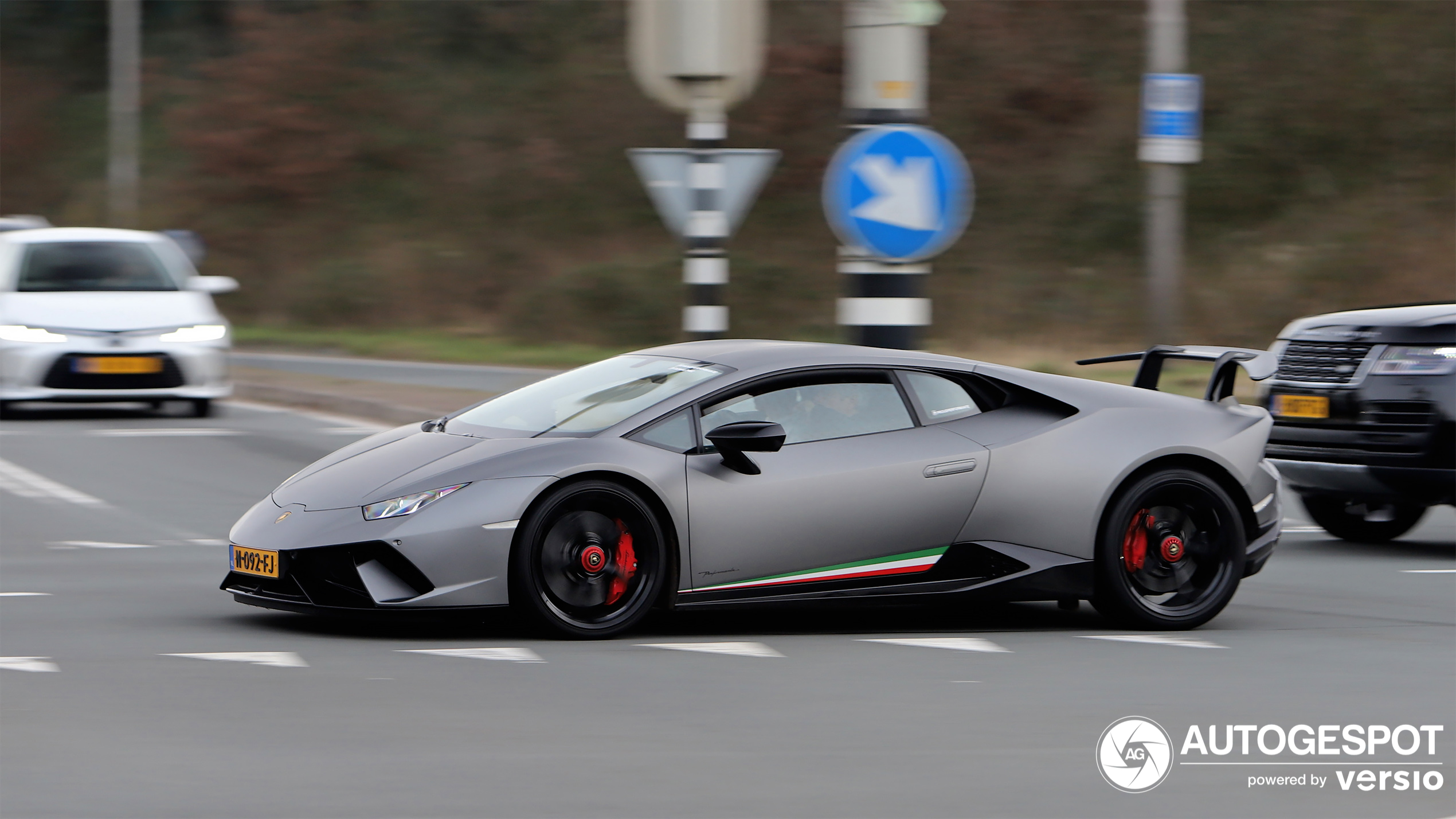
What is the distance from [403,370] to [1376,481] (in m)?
16.6

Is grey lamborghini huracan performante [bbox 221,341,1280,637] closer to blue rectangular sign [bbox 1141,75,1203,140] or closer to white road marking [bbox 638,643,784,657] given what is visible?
white road marking [bbox 638,643,784,657]

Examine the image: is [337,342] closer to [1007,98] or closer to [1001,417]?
[1007,98]

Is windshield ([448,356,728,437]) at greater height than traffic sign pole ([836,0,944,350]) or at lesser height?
lesser

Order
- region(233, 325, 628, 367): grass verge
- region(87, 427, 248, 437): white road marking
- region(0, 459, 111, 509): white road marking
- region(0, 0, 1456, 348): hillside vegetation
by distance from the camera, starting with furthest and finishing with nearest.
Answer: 1. region(0, 0, 1456, 348): hillside vegetation
2. region(233, 325, 628, 367): grass verge
3. region(87, 427, 248, 437): white road marking
4. region(0, 459, 111, 509): white road marking

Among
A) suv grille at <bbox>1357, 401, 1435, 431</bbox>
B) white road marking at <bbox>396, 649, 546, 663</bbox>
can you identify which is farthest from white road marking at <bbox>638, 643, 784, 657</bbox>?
suv grille at <bbox>1357, 401, 1435, 431</bbox>

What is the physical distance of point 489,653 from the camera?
Answer: 7270 mm

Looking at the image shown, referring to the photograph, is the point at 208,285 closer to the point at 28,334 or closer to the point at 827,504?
the point at 28,334

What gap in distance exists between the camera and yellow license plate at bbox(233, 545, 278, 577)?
7.49m

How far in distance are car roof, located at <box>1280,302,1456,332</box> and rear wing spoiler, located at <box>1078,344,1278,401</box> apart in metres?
2.02

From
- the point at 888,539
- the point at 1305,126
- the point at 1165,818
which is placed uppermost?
the point at 1305,126

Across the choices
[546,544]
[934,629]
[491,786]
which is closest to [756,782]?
[491,786]

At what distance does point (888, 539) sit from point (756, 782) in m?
2.44

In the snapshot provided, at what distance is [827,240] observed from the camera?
3475 cm

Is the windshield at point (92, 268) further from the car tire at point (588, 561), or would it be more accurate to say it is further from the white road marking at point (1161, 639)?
the white road marking at point (1161, 639)
